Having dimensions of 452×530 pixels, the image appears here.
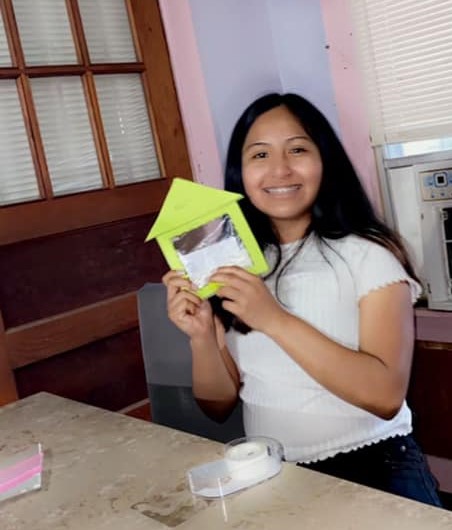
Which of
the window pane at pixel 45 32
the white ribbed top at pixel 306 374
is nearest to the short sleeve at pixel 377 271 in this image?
the white ribbed top at pixel 306 374

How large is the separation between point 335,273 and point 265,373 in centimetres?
22

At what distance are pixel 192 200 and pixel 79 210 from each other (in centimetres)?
88

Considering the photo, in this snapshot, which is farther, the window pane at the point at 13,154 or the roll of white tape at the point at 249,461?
the window pane at the point at 13,154

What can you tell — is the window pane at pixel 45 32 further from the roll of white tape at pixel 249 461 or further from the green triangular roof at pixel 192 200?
the roll of white tape at pixel 249 461

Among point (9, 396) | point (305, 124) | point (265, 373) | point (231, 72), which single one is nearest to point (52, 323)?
point (9, 396)

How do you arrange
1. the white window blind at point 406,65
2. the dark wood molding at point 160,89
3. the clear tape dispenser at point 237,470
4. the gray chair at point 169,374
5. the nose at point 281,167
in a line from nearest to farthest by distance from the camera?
the clear tape dispenser at point 237,470
the nose at point 281,167
the gray chair at point 169,374
the white window blind at point 406,65
the dark wood molding at point 160,89

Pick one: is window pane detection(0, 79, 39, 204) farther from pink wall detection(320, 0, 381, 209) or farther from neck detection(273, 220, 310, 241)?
pink wall detection(320, 0, 381, 209)

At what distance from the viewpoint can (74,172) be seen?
6.47 feet

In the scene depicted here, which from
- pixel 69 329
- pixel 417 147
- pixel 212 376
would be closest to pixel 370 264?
pixel 212 376

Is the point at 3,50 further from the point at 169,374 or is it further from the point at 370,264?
the point at 370,264

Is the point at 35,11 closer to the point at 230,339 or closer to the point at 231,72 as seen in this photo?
the point at 231,72

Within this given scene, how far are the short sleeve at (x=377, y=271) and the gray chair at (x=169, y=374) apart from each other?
0.42m

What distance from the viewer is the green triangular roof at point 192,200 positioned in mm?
1112

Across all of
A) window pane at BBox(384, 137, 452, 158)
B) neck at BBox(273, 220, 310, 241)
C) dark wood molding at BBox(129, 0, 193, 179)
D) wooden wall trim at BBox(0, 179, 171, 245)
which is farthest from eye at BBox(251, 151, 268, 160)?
window pane at BBox(384, 137, 452, 158)
